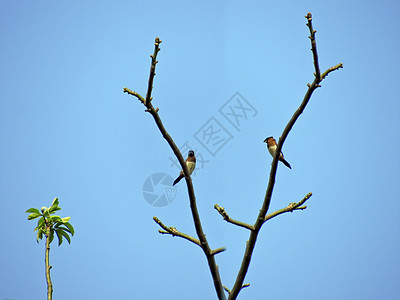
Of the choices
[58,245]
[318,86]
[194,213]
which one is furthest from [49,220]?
[318,86]

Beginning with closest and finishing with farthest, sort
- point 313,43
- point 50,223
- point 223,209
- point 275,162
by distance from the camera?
point 313,43 < point 275,162 < point 223,209 < point 50,223

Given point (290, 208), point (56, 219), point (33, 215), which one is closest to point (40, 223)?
point (33, 215)

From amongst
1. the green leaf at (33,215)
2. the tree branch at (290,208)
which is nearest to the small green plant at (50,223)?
the green leaf at (33,215)

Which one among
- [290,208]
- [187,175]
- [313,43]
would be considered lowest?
[290,208]

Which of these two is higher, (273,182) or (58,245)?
(58,245)

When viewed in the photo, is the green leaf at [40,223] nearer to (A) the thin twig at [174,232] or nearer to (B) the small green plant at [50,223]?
(B) the small green plant at [50,223]

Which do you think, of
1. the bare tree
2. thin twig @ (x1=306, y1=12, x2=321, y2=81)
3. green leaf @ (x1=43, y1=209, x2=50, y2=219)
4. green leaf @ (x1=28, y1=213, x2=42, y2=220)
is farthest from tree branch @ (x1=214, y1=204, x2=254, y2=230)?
green leaf @ (x1=28, y1=213, x2=42, y2=220)

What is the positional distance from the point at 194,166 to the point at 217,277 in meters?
6.00

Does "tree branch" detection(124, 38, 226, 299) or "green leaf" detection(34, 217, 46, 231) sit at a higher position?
"green leaf" detection(34, 217, 46, 231)

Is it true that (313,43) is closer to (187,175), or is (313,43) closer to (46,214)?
(187,175)

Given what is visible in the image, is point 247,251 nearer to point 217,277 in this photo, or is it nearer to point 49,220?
point 217,277

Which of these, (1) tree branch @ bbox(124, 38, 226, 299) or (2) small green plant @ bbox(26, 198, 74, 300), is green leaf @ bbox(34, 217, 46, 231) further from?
(1) tree branch @ bbox(124, 38, 226, 299)

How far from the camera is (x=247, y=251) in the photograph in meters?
4.89

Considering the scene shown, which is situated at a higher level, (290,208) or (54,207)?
(54,207)
